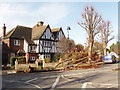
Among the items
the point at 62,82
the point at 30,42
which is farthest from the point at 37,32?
the point at 62,82

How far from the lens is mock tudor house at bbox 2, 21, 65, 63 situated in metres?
35.3

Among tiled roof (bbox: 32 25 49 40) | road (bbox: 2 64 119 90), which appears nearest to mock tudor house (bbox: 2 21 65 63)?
tiled roof (bbox: 32 25 49 40)

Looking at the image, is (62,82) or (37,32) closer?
(62,82)

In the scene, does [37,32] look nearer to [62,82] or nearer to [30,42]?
[30,42]

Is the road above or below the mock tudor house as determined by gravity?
below

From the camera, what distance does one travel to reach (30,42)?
127ft

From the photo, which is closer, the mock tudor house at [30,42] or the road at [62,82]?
the road at [62,82]

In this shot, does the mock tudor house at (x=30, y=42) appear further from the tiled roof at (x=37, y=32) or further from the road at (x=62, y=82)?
the road at (x=62, y=82)

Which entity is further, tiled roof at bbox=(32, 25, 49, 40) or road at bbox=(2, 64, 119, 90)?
tiled roof at bbox=(32, 25, 49, 40)

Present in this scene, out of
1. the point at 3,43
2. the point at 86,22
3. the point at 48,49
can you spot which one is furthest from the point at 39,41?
the point at 86,22

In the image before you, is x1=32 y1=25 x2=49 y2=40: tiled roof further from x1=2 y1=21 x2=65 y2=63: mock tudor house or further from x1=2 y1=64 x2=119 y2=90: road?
x1=2 y1=64 x2=119 y2=90: road

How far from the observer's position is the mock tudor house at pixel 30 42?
3528 cm

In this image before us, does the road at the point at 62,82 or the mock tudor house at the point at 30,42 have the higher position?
the mock tudor house at the point at 30,42

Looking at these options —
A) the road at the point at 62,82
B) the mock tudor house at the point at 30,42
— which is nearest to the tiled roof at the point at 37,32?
the mock tudor house at the point at 30,42
